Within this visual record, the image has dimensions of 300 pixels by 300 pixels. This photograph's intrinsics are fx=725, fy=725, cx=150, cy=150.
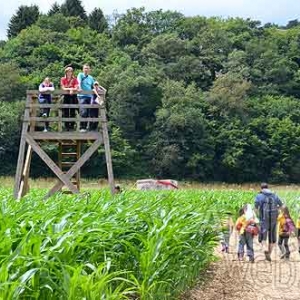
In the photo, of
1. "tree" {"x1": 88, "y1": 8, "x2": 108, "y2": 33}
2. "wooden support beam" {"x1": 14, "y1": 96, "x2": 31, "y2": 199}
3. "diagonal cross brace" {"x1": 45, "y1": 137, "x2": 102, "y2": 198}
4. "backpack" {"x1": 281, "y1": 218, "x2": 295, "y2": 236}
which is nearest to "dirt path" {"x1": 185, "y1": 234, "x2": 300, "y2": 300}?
"backpack" {"x1": 281, "y1": 218, "x2": 295, "y2": 236}

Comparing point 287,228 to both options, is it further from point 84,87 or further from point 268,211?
point 84,87

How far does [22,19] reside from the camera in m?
105

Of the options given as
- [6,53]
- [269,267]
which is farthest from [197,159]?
[269,267]

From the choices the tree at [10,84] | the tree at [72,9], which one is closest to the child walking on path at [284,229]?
the tree at [10,84]

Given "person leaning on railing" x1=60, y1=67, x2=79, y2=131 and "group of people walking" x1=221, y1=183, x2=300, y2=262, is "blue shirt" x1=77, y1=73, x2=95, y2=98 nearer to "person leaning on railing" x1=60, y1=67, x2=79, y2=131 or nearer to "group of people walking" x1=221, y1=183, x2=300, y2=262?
"person leaning on railing" x1=60, y1=67, x2=79, y2=131

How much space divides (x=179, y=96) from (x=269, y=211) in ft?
208

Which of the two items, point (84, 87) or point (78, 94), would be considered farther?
point (84, 87)

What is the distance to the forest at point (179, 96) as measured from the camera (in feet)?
236

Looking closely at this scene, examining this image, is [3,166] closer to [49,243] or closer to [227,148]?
[227,148]

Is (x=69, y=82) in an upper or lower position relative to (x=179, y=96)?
lower

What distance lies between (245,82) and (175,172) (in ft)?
53.1

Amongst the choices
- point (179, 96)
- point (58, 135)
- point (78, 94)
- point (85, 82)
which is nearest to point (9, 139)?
point (179, 96)

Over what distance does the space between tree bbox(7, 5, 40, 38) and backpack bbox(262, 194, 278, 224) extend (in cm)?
9320

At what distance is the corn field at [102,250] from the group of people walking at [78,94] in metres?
4.58
